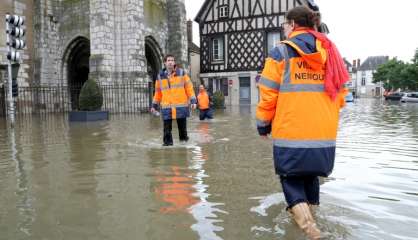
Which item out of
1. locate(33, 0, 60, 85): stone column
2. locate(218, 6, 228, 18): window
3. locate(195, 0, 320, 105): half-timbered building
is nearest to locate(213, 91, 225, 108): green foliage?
locate(195, 0, 320, 105): half-timbered building

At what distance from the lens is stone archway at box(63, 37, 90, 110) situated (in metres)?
22.0

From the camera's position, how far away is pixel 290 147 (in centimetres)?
298

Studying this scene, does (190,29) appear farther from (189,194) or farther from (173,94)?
(189,194)

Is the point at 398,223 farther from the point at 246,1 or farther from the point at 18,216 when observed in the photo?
the point at 246,1

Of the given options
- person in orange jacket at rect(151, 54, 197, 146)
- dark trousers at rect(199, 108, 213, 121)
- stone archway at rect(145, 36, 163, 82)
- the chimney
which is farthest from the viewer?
the chimney

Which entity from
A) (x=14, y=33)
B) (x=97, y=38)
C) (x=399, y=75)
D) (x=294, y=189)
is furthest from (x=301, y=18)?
(x=399, y=75)

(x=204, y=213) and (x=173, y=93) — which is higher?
(x=173, y=93)

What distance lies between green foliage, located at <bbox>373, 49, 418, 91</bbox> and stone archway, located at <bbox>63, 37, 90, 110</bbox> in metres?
40.3

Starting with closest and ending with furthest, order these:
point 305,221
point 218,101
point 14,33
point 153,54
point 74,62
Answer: point 305,221, point 14,33, point 74,62, point 153,54, point 218,101

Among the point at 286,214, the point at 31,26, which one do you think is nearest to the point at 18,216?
the point at 286,214

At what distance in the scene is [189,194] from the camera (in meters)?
4.17

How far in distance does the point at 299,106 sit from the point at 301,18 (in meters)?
0.65

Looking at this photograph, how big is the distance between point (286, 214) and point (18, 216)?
7.19 ft

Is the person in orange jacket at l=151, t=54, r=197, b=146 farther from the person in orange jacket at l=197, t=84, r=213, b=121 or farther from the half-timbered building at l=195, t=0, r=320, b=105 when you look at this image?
the half-timbered building at l=195, t=0, r=320, b=105
